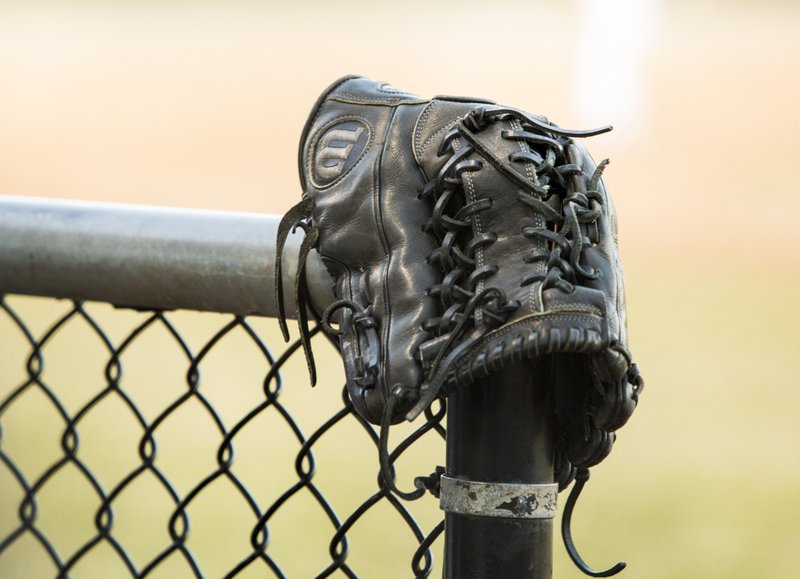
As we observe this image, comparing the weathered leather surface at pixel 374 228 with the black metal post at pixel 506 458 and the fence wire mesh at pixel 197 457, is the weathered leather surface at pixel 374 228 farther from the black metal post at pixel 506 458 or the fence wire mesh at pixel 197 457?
the fence wire mesh at pixel 197 457

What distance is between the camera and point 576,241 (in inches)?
18.9

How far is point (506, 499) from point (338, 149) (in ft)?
0.66

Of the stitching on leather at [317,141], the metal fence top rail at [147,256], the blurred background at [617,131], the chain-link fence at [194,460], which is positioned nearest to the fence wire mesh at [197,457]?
the chain-link fence at [194,460]

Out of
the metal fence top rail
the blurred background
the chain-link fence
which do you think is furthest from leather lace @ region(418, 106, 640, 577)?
the blurred background

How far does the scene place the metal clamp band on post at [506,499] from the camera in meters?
0.52

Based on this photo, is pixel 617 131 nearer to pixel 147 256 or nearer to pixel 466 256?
pixel 147 256

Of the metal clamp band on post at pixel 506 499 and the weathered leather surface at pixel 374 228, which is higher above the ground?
the weathered leather surface at pixel 374 228

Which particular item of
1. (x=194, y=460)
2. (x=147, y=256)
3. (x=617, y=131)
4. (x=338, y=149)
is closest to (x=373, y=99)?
A: (x=338, y=149)

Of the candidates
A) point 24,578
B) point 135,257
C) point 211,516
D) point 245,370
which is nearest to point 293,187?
point 245,370

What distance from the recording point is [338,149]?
1.80 feet

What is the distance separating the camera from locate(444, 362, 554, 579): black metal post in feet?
1.68

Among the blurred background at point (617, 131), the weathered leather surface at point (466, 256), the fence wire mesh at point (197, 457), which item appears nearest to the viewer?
the weathered leather surface at point (466, 256)

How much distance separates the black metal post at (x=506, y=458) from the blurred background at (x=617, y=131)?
3.90 m

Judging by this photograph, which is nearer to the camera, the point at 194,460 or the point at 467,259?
the point at 467,259
